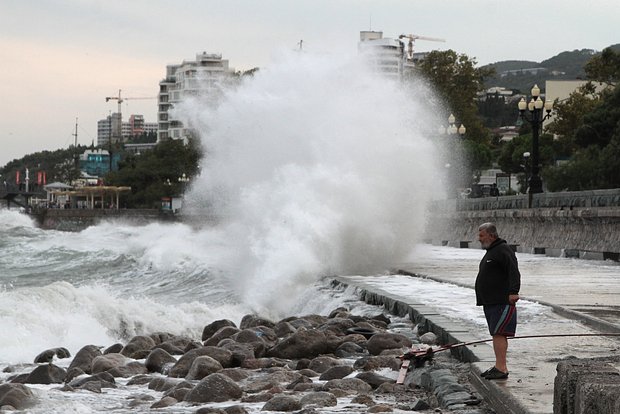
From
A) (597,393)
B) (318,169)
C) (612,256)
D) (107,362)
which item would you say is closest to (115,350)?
(107,362)

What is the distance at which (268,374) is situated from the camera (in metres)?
10.2

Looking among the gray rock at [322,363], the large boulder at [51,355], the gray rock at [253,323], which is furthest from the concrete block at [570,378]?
the gray rock at [253,323]

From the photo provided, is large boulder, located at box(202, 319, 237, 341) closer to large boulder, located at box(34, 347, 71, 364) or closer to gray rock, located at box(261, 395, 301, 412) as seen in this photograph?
large boulder, located at box(34, 347, 71, 364)

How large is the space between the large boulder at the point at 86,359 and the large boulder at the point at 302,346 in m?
1.95

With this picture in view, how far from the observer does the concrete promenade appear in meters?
7.43

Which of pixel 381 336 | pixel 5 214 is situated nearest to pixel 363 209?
pixel 381 336

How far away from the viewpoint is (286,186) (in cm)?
2448

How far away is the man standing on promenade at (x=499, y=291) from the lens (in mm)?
7645

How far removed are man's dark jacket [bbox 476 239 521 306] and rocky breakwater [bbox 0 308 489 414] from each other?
76 centimetres

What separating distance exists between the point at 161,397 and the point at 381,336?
2779 mm

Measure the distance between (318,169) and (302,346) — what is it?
1350 cm

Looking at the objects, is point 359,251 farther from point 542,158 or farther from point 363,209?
point 542,158

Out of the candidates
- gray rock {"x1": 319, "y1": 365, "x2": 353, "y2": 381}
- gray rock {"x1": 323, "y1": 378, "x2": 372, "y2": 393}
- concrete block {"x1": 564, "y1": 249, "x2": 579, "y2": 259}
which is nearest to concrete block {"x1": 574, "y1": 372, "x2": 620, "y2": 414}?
gray rock {"x1": 323, "y1": 378, "x2": 372, "y2": 393}

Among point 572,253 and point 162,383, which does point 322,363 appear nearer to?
point 162,383
